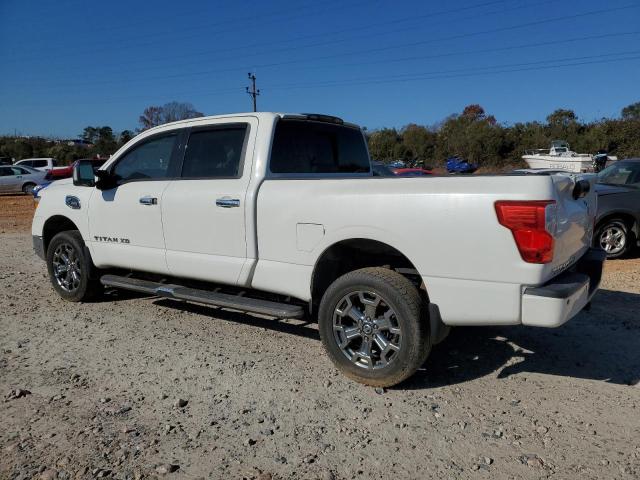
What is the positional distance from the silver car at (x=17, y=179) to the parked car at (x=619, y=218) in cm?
2410

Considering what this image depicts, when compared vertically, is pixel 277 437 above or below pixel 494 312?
below

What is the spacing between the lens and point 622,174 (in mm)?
8680

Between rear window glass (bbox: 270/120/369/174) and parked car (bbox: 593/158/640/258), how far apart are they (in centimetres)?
476

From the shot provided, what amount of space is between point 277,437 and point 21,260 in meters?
7.49

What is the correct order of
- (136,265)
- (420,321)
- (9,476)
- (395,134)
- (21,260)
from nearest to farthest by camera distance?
(9,476) < (420,321) < (136,265) < (21,260) < (395,134)

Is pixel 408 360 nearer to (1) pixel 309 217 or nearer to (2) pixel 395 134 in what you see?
(1) pixel 309 217

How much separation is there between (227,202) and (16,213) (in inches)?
642

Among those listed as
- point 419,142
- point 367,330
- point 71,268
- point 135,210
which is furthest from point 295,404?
point 419,142

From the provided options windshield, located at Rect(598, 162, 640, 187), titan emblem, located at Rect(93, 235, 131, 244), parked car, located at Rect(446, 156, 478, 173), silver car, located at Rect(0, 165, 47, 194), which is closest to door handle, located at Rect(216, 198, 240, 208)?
titan emblem, located at Rect(93, 235, 131, 244)

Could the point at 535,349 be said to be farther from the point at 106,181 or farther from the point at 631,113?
the point at 631,113

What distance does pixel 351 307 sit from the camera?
3729 mm

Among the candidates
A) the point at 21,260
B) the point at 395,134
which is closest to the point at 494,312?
the point at 21,260

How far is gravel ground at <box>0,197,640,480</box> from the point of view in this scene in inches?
110

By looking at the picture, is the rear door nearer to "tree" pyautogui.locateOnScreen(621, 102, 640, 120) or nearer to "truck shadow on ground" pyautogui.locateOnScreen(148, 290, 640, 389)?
"truck shadow on ground" pyautogui.locateOnScreen(148, 290, 640, 389)
